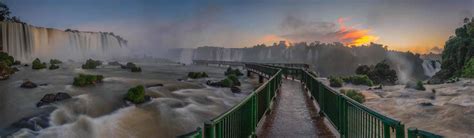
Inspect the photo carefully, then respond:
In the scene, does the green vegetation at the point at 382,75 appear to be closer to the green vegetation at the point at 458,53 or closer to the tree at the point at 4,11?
the green vegetation at the point at 458,53

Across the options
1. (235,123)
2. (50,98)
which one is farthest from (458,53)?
(235,123)

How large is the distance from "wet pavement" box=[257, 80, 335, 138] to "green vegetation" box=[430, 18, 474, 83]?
45.2 meters

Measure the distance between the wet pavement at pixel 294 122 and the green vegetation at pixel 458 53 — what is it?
4523cm

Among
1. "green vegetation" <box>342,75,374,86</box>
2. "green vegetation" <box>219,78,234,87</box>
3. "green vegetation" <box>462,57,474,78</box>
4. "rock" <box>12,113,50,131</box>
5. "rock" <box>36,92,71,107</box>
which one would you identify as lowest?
"rock" <box>12,113,50,131</box>

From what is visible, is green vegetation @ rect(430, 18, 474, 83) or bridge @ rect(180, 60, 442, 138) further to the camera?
green vegetation @ rect(430, 18, 474, 83)

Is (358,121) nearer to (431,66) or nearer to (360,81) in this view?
(360,81)

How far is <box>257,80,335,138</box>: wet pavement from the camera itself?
980 centimetres

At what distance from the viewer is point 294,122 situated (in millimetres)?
11539

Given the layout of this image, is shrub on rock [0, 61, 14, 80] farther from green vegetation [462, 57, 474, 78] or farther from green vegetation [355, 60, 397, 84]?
green vegetation [462, 57, 474, 78]

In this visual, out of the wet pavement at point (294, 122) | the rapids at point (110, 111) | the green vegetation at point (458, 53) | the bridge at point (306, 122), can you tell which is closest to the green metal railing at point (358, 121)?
the bridge at point (306, 122)

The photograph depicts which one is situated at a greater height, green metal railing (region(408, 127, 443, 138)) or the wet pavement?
green metal railing (region(408, 127, 443, 138))

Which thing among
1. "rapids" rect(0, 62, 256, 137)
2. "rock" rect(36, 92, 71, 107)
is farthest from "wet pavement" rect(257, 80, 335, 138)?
"rock" rect(36, 92, 71, 107)

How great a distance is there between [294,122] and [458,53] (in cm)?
5624

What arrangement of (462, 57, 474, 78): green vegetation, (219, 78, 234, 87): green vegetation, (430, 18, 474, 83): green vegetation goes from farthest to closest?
(430, 18, 474, 83): green vegetation, (462, 57, 474, 78): green vegetation, (219, 78, 234, 87): green vegetation
